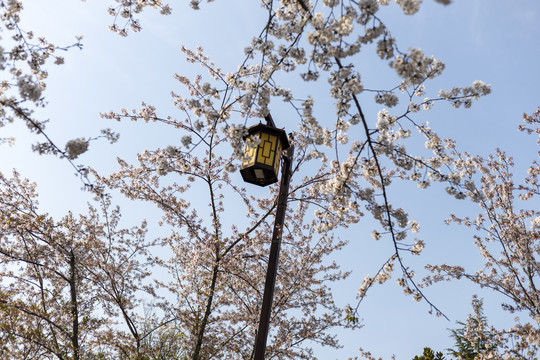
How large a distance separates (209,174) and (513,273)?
6492 millimetres

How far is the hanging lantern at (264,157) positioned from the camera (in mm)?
5602

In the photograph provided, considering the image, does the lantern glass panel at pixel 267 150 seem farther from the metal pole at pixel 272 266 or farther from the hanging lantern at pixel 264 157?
the metal pole at pixel 272 266

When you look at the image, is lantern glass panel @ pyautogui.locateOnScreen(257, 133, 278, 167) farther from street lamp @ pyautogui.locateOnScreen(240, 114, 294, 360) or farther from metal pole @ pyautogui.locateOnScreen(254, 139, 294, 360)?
metal pole @ pyautogui.locateOnScreen(254, 139, 294, 360)

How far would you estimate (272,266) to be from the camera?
18.2 feet

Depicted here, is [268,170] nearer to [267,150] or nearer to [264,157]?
[264,157]

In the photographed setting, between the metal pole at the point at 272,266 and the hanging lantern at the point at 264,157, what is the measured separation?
0.47 metres

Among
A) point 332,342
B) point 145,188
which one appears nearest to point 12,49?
point 145,188

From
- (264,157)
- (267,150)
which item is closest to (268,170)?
(264,157)

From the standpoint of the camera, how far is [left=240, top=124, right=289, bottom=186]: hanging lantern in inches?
221

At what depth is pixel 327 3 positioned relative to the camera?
133 inches

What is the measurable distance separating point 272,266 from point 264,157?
147 centimetres

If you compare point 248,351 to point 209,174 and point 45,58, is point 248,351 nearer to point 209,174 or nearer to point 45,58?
point 209,174

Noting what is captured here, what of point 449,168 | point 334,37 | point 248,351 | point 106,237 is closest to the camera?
point 334,37

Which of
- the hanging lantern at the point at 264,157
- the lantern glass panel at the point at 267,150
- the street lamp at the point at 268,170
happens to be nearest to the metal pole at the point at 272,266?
the street lamp at the point at 268,170
